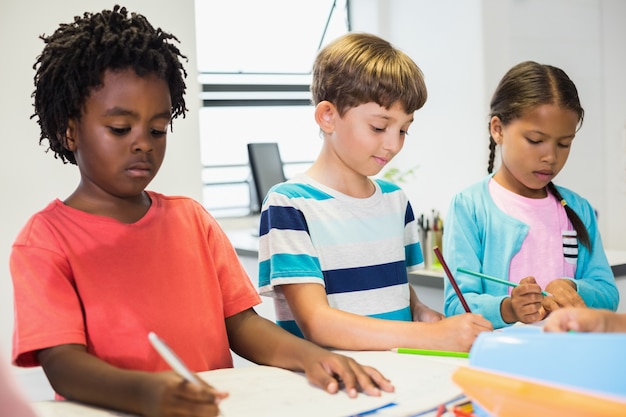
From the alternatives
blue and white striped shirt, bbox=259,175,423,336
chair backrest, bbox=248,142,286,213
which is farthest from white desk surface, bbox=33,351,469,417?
chair backrest, bbox=248,142,286,213

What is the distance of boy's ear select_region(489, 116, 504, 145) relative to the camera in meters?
1.64

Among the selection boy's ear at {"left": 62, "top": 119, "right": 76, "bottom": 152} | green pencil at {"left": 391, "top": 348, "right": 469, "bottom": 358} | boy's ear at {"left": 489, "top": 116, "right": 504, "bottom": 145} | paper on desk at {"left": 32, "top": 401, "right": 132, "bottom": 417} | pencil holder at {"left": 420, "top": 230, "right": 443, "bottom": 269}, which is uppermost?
boy's ear at {"left": 62, "top": 119, "right": 76, "bottom": 152}

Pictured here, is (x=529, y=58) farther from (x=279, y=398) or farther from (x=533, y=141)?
(x=279, y=398)

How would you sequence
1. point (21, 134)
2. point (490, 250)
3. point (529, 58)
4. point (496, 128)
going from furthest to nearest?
point (529, 58), point (21, 134), point (496, 128), point (490, 250)

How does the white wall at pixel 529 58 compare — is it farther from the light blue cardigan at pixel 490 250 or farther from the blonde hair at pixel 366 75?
the blonde hair at pixel 366 75

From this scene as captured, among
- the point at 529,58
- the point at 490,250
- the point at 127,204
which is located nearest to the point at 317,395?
the point at 127,204

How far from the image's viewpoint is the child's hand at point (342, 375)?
2.82ft

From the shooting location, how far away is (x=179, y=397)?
715 mm

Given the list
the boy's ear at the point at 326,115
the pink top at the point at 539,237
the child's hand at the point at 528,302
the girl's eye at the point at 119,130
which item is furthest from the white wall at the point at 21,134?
the child's hand at the point at 528,302

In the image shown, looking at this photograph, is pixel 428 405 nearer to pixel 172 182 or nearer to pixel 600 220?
pixel 172 182

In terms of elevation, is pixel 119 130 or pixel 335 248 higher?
pixel 119 130

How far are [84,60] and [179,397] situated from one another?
1.73 feet

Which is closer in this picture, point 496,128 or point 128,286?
point 128,286

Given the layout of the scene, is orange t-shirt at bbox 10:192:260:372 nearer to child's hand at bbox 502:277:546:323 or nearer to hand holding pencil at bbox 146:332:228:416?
hand holding pencil at bbox 146:332:228:416
